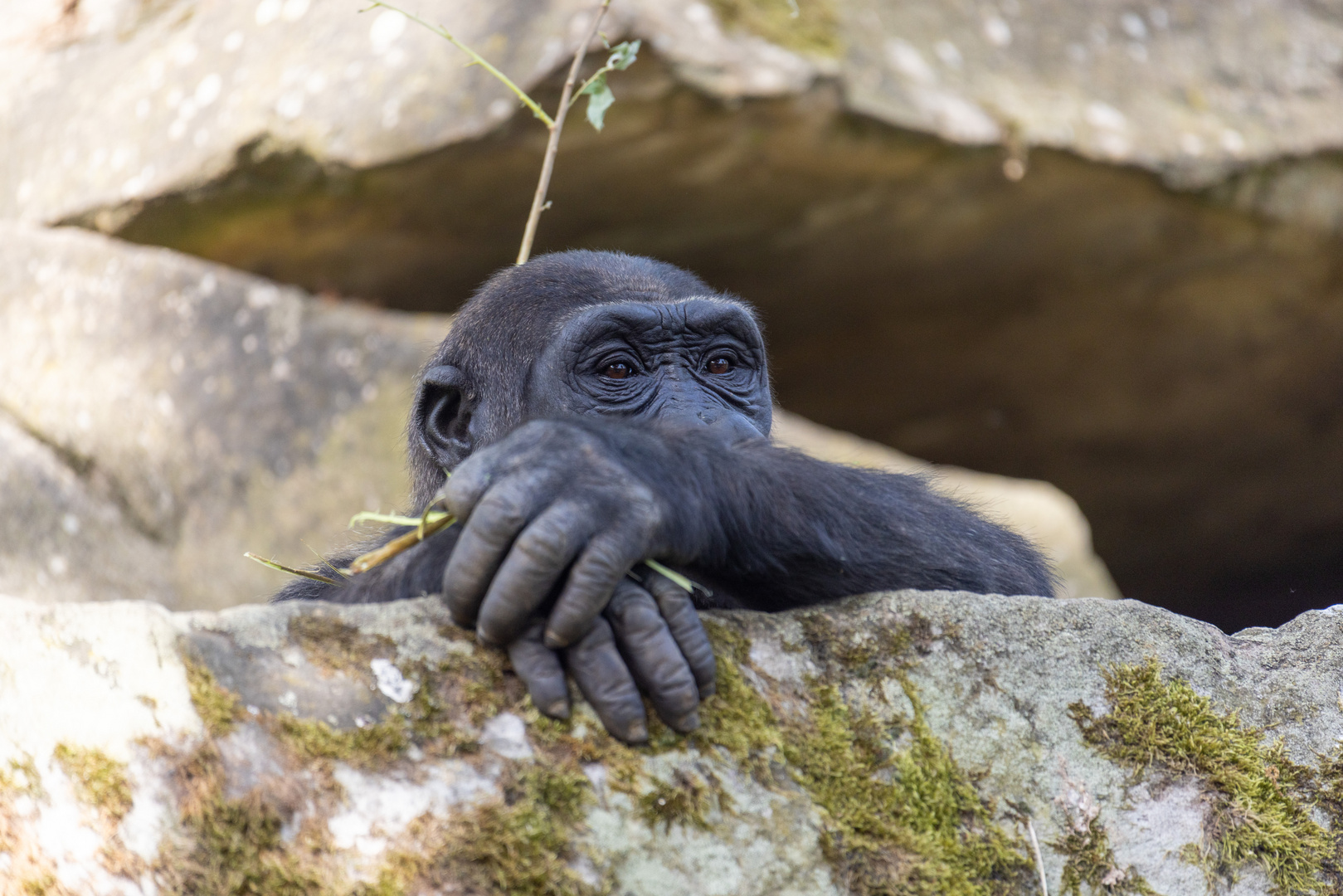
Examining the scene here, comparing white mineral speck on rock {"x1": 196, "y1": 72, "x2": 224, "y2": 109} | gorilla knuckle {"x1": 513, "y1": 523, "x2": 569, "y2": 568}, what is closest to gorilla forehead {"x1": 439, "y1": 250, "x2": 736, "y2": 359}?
gorilla knuckle {"x1": 513, "y1": 523, "x2": 569, "y2": 568}

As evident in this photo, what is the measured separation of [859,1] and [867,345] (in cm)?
230

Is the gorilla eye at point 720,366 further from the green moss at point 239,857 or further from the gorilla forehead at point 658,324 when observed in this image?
the green moss at point 239,857

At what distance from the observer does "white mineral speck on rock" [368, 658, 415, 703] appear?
6.06ft

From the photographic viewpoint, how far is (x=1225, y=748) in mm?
2092

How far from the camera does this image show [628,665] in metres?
1.89

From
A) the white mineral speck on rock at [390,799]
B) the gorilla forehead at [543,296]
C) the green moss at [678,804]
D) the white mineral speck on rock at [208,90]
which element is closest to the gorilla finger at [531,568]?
the white mineral speck on rock at [390,799]

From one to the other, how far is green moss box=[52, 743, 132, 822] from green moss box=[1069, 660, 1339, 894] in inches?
57.3

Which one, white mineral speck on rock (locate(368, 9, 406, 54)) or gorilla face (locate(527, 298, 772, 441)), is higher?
white mineral speck on rock (locate(368, 9, 406, 54))

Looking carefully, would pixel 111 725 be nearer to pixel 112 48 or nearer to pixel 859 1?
pixel 859 1

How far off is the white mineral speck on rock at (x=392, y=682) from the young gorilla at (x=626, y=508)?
0.41 feet

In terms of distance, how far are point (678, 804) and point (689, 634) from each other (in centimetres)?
25

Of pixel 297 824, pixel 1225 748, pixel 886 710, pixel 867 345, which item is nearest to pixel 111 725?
pixel 297 824

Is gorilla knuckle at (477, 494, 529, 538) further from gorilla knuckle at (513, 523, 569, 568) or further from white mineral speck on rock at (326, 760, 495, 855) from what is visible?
white mineral speck on rock at (326, 760, 495, 855)

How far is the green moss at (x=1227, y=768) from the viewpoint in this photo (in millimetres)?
2014
